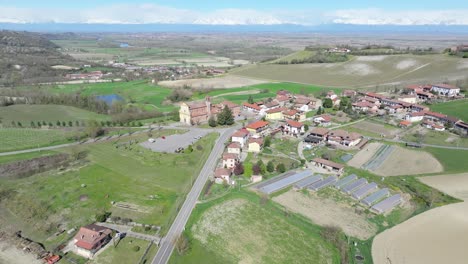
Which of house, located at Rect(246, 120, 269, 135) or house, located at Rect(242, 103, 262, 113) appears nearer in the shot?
house, located at Rect(246, 120, 269, 135)

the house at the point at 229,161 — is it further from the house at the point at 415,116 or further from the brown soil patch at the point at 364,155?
the house at the point at 415,116

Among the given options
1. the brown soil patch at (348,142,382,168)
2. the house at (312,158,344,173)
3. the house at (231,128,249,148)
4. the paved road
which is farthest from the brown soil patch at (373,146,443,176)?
the paved road

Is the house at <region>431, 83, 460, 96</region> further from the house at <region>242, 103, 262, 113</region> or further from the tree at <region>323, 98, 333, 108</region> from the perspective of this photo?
the house at <region>242, 103, 262, 113</region>

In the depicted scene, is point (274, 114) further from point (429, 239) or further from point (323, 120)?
point (429, 239)

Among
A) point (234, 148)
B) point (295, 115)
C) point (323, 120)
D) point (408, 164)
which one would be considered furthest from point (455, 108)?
point (234, 148)

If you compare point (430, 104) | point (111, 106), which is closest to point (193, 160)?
point (111, 106)
